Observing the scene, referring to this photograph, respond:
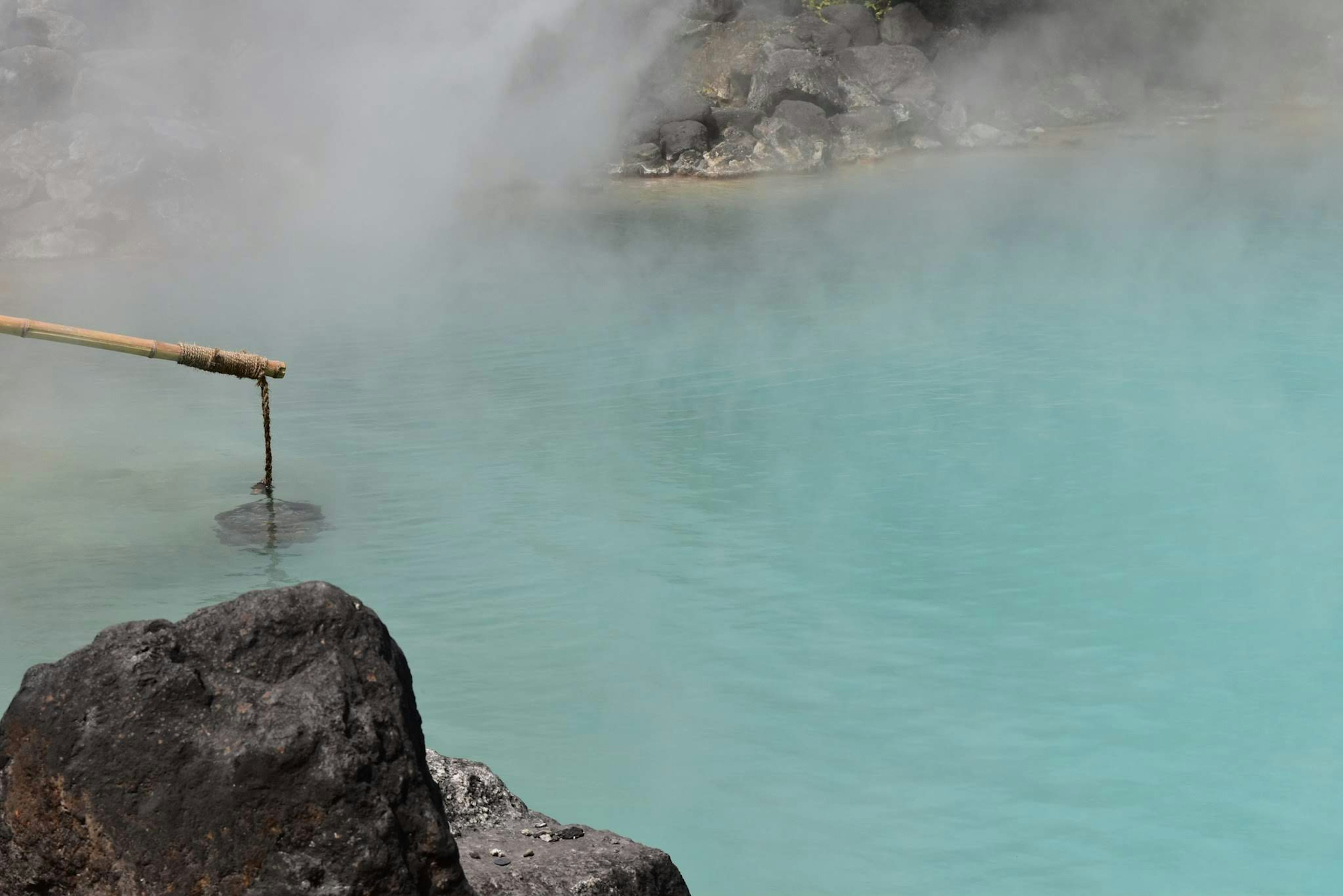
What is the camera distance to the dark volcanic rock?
6.23 ft

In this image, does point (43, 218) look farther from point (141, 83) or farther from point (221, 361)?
point (221, 361)

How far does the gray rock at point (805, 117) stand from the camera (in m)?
15.2

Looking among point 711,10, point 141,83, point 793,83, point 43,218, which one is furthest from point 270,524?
point 711,10

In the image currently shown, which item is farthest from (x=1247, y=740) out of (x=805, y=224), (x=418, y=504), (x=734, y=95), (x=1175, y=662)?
(x=734, y=95)

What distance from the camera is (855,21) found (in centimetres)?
1783

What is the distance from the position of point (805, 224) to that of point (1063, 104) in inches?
275

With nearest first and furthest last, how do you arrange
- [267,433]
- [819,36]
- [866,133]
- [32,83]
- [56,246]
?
[267,433]
[56,246]
[32,83]
[866,133]
[819,36]

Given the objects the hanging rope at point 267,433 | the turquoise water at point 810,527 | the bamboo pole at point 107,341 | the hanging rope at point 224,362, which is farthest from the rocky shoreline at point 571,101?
the bamboo pole at point 107,341

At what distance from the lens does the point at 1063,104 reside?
1766cm

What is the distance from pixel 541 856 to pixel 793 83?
14357 mm

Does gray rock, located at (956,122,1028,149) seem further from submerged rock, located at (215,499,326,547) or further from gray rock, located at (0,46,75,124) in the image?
submerged rock, located at (215,499,326,547)

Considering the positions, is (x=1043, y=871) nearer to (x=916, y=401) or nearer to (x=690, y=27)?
(x=916, y=401)

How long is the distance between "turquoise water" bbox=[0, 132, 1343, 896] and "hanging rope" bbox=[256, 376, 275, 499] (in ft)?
0.51

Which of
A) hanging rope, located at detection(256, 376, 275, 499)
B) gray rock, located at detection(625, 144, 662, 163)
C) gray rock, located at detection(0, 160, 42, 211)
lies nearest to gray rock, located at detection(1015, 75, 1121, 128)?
gray rock, located at detection(625, 144, 662, 163)
